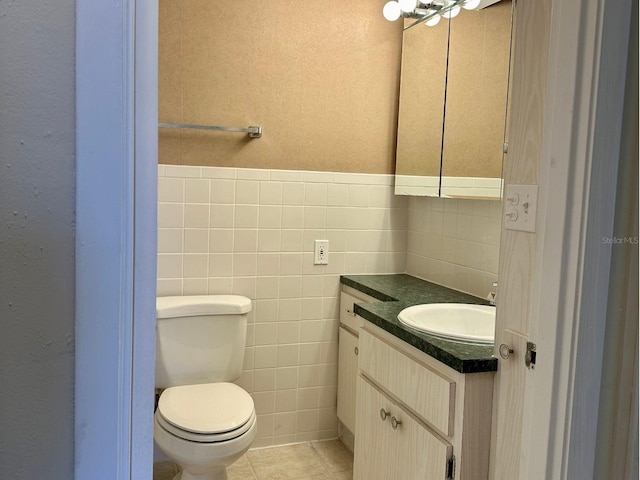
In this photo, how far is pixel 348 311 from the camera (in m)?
2.77

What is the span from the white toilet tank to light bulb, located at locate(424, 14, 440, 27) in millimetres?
1480

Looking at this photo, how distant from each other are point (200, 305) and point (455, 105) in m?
1.36

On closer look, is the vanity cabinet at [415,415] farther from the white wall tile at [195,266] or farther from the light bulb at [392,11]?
the light bulb at [392,11]

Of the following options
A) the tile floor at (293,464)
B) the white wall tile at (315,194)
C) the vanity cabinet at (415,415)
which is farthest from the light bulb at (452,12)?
the tile floor at (293,464)

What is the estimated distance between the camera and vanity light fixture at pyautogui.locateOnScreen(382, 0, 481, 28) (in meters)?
2.51

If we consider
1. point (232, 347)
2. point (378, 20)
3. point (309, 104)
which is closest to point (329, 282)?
point (232, 347)

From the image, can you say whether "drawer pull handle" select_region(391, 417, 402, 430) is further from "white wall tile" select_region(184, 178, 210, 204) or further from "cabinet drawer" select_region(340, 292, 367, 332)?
"white wall tile" select_region(184, 178, 210, 204)

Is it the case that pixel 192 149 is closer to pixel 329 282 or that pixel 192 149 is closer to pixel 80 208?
pixel 329 282

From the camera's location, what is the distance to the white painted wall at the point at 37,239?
1.68ft

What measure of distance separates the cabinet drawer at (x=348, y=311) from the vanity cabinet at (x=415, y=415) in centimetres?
56

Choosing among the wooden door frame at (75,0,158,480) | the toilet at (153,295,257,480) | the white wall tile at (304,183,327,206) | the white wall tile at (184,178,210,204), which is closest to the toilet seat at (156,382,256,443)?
the toilet at (153,295,257,480)

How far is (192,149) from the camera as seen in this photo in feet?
8.38

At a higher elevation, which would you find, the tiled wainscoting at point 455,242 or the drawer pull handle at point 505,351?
the tiled wainscoting at point 455,242

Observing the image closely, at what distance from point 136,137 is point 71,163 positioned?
0.07 meters
